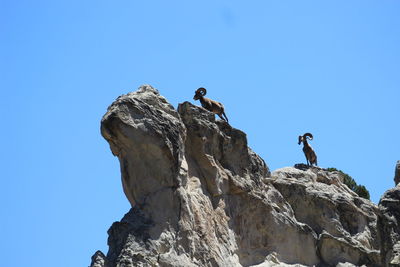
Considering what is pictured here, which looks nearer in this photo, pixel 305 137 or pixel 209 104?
pixel 209 104

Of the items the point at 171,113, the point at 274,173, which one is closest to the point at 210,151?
the point at 171,113

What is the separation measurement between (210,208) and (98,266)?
474 centimetres

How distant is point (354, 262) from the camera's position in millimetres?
39156

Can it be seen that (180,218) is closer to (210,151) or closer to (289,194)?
(210,151)

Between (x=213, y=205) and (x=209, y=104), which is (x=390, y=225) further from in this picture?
(x=209, y=104)

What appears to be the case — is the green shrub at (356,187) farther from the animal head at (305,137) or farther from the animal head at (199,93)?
the animal head at (199,93)

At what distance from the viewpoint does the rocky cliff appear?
111ft

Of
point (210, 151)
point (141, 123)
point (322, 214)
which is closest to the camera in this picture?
point (141, 123)

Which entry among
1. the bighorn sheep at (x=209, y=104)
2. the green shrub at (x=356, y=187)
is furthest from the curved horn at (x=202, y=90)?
the green shrub at (x=356, y=187)

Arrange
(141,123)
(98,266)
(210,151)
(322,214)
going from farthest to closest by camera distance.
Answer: (322,214)
(210,151)
(141,123)
(98,266)

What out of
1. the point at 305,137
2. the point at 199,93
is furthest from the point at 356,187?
the point at 199,93

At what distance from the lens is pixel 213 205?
120ft

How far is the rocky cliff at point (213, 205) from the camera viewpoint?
1326 inches

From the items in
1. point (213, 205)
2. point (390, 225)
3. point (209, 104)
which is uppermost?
point (209, 104)
